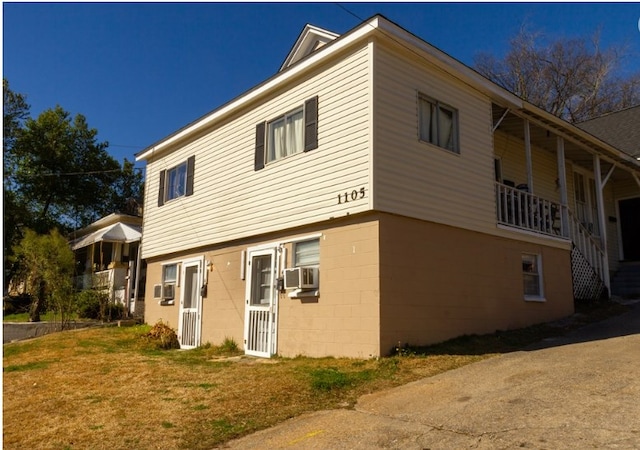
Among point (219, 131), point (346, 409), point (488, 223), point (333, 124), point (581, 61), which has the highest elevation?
point (581, 61)

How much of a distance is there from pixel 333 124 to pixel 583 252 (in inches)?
321

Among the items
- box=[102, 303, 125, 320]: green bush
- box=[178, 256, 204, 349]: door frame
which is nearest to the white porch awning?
box=[102, 303, 125, 320]: green bush

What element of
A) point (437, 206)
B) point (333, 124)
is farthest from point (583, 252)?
point (333, 124)

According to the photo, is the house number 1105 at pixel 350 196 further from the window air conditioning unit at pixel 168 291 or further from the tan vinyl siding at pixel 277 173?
the window air conditioning unit at pixel 168 291

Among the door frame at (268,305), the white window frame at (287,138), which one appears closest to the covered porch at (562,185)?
the white window frame at (287,138)

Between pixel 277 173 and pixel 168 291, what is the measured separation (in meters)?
5.55

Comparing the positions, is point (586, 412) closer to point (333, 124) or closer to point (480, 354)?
point (480, 354)

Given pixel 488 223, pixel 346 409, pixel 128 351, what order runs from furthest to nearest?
pixel 128 351
pixel 488 223
pixel 346 409

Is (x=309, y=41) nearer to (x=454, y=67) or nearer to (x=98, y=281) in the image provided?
(x=454, y=67)

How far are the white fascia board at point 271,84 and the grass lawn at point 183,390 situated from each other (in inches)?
211

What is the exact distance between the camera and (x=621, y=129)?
1873 centimetres

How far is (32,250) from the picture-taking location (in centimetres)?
1648

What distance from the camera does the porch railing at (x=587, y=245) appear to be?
13641 mm

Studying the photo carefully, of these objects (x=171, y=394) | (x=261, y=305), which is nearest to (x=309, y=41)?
(x=261, y=305)
